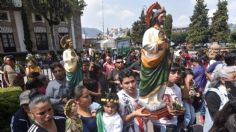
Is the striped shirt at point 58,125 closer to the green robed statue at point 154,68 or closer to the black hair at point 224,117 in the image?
the green robed statue at point 154,68

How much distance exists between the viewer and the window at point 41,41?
1441 inches

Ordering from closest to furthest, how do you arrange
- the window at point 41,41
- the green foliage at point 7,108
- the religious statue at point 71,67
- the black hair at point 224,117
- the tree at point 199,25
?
the black hair at point 224,117, the green foliage at point 7,108, the religious statue at point 71,67, the window at point 41,41, the tree at point 199,25

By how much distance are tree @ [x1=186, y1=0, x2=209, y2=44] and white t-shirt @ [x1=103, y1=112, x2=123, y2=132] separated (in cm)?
5196

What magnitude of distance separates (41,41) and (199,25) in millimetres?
29565

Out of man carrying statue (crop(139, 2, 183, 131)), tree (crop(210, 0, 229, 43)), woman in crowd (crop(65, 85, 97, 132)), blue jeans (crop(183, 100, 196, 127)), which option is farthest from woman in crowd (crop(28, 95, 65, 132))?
tree (crop(210, 0, 229, 43))

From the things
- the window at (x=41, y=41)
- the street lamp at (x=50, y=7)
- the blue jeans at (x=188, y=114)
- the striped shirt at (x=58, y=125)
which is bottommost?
the window at (x=41, y=41)

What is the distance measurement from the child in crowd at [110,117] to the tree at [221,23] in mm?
48419

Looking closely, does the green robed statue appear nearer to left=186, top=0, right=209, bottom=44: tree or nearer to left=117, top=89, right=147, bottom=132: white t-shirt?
left=117, top=89, right=147, bottom=132: white t-shirt

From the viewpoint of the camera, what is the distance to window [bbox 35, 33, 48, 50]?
36.6 metres

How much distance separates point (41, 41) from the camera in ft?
121

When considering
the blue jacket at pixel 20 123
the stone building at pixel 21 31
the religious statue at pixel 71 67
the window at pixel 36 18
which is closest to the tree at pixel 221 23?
the stone building at pixel 21 31

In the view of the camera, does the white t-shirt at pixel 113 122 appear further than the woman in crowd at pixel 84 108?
No

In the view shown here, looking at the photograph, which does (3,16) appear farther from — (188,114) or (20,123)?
(20,123)

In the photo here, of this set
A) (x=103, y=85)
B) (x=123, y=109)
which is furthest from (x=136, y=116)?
(x=103, y=85)
